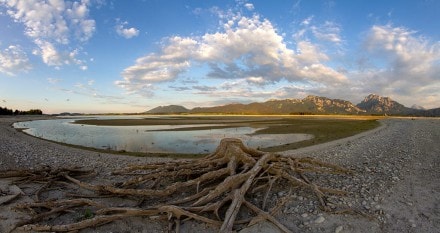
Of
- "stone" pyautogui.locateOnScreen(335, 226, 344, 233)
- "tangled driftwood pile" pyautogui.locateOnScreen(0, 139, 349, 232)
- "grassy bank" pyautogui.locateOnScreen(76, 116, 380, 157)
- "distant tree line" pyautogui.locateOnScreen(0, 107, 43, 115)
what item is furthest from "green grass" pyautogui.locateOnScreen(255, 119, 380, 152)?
"distant tree line" pyautogui.locateOnScreen(0, 107, 43, 115)

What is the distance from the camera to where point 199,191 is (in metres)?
9.56

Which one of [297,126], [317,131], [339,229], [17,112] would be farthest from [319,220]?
[17,112]

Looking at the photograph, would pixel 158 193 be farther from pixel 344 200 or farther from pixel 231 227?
pixel 344 200

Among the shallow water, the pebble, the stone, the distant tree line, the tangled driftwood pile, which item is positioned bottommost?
the shallow water

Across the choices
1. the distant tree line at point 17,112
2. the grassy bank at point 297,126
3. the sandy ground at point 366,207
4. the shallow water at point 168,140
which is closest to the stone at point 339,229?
the sandy ground at point 366,207

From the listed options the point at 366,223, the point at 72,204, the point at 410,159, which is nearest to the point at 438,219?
the point at 366,223

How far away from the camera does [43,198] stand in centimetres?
985

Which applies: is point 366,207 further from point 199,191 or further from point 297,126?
point 297,126

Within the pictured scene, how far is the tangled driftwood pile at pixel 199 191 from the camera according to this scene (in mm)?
7535

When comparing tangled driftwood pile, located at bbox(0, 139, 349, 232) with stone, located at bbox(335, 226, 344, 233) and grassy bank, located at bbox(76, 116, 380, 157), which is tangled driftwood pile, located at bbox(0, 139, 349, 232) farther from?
grassy bank, located at bbox(76, 116, 380, 157)

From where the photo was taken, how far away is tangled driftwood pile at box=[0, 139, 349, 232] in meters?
7.54

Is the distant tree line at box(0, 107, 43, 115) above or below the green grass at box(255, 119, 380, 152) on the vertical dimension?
above

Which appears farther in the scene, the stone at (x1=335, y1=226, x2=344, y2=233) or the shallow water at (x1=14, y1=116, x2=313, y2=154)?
the shallow water at (x1=14, y1=116, x2=313, y2=154)

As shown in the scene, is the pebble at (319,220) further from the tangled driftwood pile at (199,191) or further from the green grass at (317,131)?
the green grass at (317,131)
